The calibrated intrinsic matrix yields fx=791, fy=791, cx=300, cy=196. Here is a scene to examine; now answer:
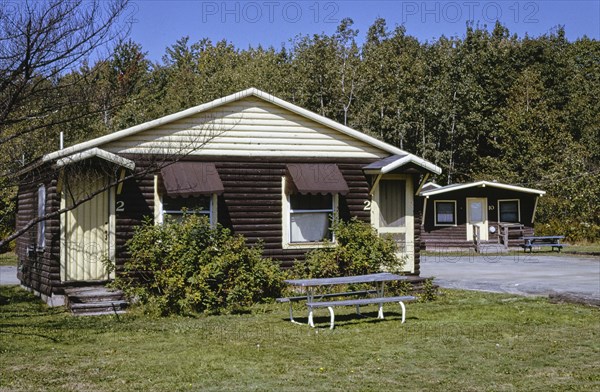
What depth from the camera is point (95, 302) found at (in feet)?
49.5

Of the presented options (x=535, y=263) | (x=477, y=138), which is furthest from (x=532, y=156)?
(x=535, y=263)

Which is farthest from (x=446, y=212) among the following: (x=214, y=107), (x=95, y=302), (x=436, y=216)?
(x=95, y=302)

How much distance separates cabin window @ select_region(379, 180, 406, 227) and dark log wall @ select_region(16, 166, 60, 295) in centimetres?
727

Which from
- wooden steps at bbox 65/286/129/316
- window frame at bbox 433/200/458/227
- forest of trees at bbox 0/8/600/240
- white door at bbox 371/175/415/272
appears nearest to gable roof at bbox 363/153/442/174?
white door at bbox 371/175/415/272

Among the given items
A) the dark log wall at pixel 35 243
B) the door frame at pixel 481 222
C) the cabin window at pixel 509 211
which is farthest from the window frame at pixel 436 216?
the dark log wall at pixel 35 243

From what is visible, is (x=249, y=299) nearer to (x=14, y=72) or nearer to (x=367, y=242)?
(x=367, y=242)

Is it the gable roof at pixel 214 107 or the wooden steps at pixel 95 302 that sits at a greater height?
the gable roof at pixel 214 107

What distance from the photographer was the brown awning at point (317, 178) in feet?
56.5

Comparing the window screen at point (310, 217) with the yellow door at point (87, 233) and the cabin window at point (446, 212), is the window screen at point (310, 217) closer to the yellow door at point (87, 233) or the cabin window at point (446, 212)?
the yellow door at point (87, 233)

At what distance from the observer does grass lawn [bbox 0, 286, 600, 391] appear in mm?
8742

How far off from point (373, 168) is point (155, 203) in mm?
4908

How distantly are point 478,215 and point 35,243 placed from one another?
79.4 feet

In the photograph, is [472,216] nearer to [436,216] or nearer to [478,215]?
[478,215]

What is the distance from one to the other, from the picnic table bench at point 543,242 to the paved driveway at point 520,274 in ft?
9.59
